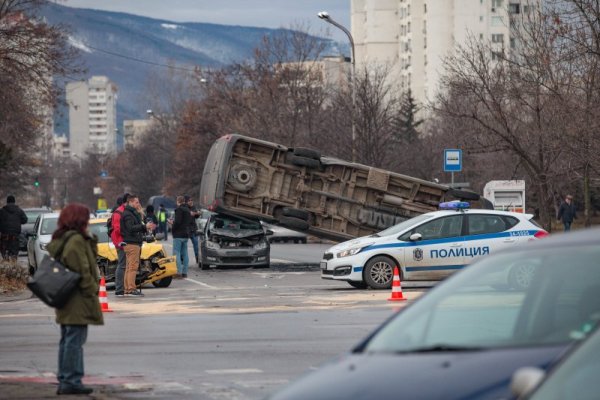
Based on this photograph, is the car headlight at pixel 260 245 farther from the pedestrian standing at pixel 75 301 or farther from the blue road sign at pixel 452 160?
the pedestrian standing at pixel 75 301

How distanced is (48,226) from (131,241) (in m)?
9.93

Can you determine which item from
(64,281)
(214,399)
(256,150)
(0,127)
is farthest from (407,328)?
(0,127)

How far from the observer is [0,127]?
5194 centimetres

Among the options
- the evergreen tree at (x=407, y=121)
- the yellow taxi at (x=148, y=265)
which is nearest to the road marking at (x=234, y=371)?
the yellow taxi at (x=148, y=265)

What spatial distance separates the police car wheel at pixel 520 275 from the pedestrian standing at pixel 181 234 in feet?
76.9

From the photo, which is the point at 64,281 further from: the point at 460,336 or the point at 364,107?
the point at 364,107

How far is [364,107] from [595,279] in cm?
5090

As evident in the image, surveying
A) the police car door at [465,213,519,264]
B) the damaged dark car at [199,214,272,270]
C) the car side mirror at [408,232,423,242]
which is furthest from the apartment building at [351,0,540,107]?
the car side mirror at [408,232,423,242]

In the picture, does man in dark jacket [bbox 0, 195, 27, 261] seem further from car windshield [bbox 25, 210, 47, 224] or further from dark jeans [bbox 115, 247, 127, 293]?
car windshield [bbox 25, 210, 47, 224]

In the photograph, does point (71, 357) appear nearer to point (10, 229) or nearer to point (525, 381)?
point (525, 381)

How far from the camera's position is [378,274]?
25.8m

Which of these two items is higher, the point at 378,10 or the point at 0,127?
Answer: the point at 378,10

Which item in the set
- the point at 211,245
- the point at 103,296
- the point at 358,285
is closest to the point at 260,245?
the point at 211,245

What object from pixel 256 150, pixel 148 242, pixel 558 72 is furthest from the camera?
pixel 558 72
